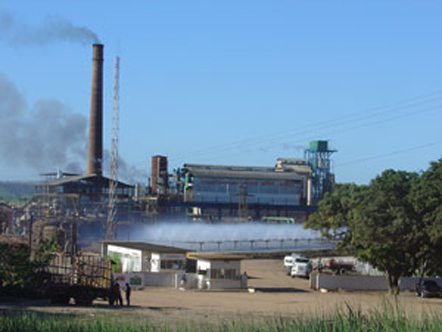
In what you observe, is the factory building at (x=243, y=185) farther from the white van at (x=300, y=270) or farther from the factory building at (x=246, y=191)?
the white van at (x=300, y=270)

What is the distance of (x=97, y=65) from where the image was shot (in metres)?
119

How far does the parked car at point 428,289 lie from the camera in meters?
59.2

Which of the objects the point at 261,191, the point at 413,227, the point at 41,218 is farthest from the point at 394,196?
the point at 261,191

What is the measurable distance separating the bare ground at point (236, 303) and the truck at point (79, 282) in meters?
0.75

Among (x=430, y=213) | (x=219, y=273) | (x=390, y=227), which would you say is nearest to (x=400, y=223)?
(x=390, y=227)

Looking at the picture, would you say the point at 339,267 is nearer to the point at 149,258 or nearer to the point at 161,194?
the point at 149,258

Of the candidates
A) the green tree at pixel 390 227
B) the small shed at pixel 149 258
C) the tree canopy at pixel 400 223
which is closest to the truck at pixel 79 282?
the small shed at pixel 149 258

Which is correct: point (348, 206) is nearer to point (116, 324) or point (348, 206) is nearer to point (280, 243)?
point (280, 243)

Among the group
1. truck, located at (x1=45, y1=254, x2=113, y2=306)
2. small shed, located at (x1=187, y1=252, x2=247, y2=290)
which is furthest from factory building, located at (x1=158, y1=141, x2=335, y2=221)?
truck, located at (x1=45, y1=254, x2=113, y2=306)

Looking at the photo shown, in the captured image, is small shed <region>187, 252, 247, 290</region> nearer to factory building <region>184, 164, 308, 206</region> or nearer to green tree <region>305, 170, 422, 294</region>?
green tree <region>305, 170, 422, 294</region>

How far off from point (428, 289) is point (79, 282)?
28.6 meters

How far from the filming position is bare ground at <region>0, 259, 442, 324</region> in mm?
37156

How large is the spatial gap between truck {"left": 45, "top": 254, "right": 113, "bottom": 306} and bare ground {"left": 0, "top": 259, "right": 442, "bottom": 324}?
2.46ft

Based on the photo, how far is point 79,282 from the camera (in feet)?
143
